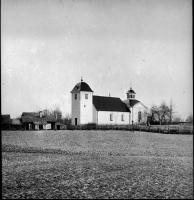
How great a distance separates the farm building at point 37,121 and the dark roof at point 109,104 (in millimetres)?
9972

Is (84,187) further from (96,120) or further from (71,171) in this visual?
(96,120)

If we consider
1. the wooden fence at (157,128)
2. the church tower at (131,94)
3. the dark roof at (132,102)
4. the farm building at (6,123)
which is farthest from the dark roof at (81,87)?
the dark roof at (132,102)

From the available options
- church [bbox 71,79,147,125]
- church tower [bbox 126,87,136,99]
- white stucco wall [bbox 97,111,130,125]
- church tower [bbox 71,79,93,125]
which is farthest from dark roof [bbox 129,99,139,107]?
church tower [bbox 71,79,93,125]

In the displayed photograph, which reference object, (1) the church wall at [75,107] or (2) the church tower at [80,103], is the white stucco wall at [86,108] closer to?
(2) the church tower at [80,103]

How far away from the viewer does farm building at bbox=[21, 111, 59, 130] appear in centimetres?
5584

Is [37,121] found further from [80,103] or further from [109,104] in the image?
[109,104]

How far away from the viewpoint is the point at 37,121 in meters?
56.3

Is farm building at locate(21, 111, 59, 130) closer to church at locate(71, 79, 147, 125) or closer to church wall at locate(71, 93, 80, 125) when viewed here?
church wall at locate(71, 93, 80, 125)

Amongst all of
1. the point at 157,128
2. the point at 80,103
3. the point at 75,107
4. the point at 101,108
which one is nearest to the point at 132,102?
the point at 101,108

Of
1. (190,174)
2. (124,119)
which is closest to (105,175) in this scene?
(190,174)

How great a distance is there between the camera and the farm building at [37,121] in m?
55.8

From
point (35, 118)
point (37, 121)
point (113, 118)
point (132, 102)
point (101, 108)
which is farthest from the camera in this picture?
point (132, 102)

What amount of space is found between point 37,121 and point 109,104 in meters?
16.9

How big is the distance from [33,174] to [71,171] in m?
1.46
